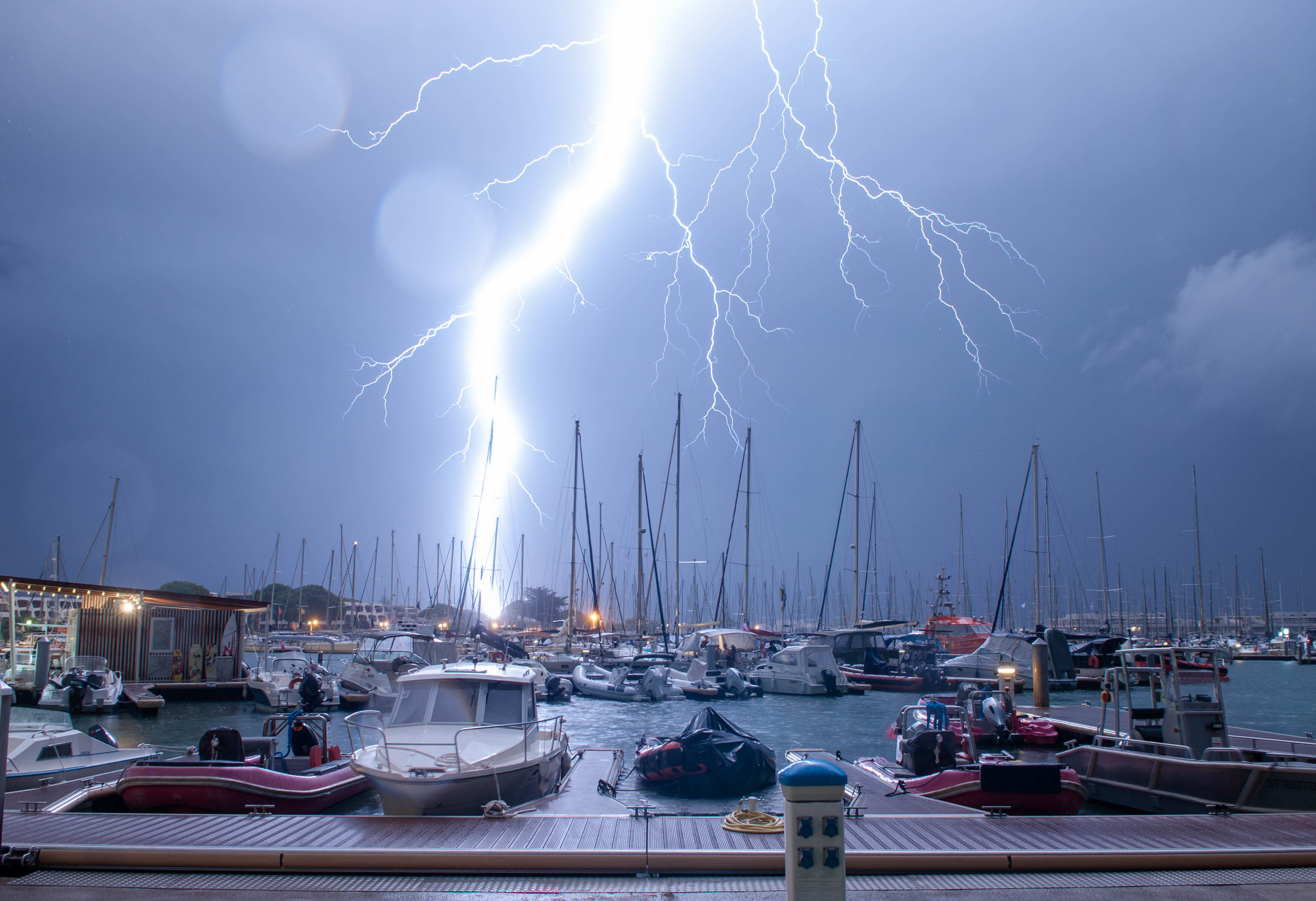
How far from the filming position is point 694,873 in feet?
23.0

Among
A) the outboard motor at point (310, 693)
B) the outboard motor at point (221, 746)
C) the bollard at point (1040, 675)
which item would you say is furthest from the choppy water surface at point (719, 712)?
the bollard at point (1040, 675)

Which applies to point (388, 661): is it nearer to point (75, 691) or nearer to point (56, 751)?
point (75, 691)

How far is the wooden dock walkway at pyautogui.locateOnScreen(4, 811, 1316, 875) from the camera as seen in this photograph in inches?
278

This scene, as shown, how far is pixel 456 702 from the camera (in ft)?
43.6

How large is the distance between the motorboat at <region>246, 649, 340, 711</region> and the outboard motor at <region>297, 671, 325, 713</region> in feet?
0.04

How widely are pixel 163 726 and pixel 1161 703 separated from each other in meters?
29.1

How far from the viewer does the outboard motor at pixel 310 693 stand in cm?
2892

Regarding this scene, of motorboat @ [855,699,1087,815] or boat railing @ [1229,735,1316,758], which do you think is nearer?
motorboat @ [855,699,1087,815]

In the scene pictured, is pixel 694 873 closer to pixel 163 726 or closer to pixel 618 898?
pixel 618 898

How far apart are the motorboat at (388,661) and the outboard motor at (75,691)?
8.85 meters

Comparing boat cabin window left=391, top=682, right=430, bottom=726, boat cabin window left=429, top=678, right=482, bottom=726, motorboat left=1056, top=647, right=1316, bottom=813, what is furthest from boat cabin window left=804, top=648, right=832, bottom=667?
boat cabin window left=391, top=682, right=430, bottom=726

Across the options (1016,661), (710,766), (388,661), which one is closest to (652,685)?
(388,661)

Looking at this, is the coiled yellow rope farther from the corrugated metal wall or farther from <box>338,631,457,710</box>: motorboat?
the corrugated metal wall

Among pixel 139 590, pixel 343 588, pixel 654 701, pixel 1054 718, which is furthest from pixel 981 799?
pixel 343 588
